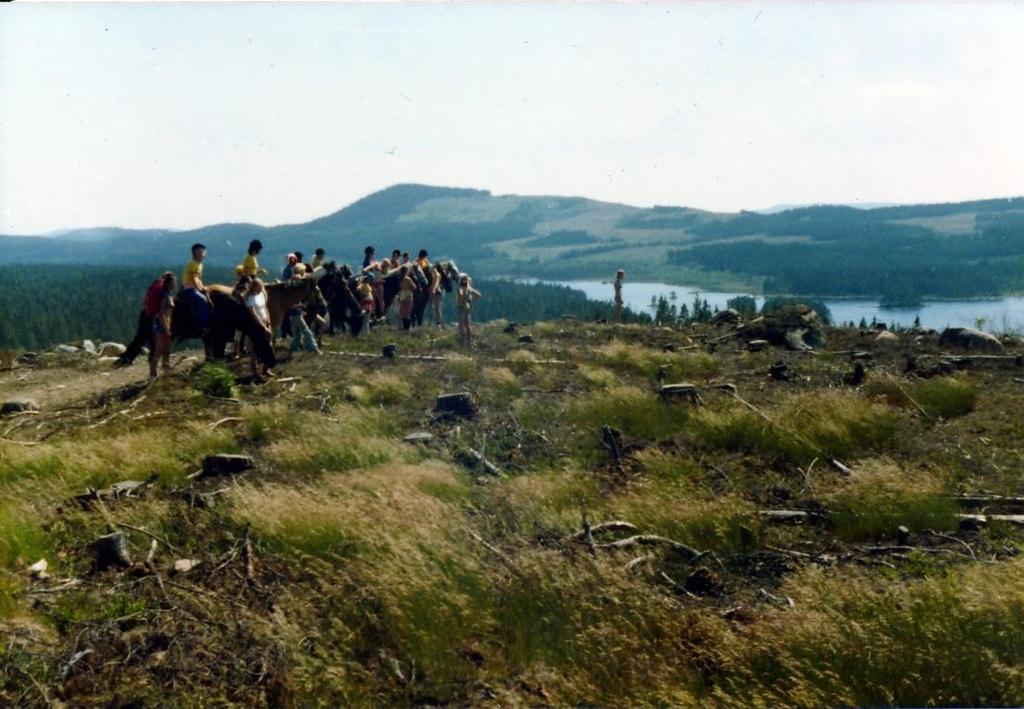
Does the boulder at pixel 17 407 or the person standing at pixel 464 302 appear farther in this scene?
the person standing at pixel 464 302

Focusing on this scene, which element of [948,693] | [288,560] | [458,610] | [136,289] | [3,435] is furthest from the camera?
[136,289]

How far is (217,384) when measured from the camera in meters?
12.3

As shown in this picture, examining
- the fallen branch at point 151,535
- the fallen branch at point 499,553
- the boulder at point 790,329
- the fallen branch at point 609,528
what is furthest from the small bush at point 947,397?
the fallen branch at point 151,535

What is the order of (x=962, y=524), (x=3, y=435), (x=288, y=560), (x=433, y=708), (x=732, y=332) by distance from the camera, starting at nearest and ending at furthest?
(x=433, y=708), (x=288, y=560), (x=962, y=524), (x=3, y=435), (x=732, y=332)

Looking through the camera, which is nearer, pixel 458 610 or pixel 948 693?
pixel 948 693

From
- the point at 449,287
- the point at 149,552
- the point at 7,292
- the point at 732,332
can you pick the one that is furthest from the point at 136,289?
the point at 149,552

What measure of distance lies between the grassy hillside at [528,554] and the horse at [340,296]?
7.59 metres

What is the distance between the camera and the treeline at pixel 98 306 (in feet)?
309

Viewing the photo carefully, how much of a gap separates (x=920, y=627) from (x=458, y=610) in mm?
3113

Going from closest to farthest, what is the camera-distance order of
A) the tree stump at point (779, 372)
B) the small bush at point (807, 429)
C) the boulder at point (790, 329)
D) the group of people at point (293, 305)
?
the small bush at point (807, 429), the tree stump at point (779, 372), the group of people at point (293, 305), the boulder at point (790, 329)

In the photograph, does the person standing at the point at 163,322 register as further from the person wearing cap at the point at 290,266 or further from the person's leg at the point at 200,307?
the person wearing cap at the point at 290,266

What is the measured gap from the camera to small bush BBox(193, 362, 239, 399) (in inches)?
481

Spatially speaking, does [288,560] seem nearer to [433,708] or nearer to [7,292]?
[433,708]

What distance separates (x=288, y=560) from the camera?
624cm
